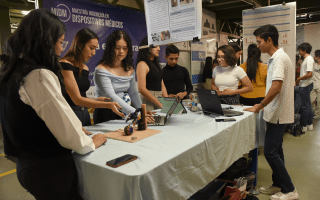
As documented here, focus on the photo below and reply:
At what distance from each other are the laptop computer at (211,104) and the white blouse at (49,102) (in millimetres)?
1446

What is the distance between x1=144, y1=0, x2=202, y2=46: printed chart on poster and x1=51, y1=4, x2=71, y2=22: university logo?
1328 millimetres

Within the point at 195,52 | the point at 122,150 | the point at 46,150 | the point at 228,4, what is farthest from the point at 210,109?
the point at 228,4

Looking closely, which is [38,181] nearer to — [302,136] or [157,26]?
[157,26]

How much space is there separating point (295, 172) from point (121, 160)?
262 cm

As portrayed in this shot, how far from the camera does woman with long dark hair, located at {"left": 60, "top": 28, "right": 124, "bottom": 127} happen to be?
168cm

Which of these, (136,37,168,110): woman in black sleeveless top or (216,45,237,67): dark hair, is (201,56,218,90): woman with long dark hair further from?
(136,37,168,110): woman in black sleeveless top

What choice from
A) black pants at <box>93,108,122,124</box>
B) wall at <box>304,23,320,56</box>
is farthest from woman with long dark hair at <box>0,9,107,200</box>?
wall at <box>304,23,320,56</box>

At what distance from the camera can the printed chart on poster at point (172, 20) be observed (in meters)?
2.08

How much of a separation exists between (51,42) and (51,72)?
13 centimetres

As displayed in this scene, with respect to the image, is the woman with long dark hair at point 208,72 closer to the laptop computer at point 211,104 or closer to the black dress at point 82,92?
the laptop computer at point 211,104

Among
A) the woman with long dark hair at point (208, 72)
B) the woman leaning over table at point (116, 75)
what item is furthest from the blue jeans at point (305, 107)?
the woman leaning over table at point (116, 75)

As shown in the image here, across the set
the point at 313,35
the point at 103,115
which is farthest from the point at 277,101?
the point at 313,35

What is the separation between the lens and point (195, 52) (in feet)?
19.7

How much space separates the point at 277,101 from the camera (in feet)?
6.83
